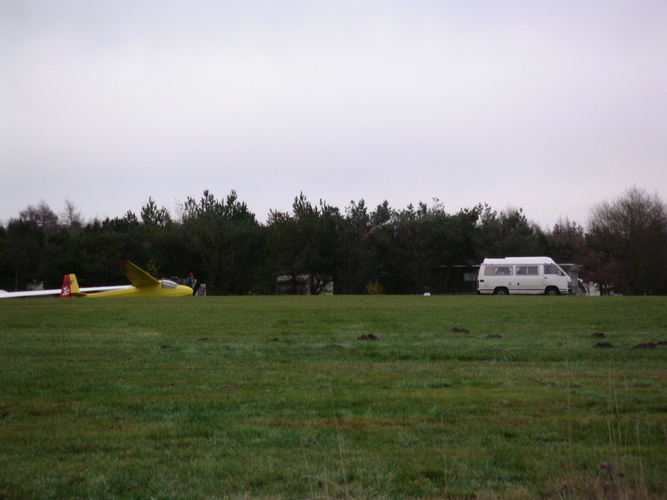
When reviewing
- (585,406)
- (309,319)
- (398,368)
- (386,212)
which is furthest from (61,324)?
(386,212)

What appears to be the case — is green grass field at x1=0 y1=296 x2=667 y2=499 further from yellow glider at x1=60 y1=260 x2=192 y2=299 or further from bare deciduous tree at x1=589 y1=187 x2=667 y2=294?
bare deciduous tree at x1=589 y1=187 x2=667 y2=294

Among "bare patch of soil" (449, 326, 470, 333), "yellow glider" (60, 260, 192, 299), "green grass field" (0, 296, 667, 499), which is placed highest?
"yellow glider" (60, 260, 192, 299)

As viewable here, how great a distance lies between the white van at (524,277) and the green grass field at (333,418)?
96.7 ft

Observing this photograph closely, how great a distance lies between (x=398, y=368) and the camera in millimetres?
9094

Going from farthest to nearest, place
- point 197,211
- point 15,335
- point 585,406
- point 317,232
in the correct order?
point 317,232 < point 197,211 < point 15,335 < point 585,406

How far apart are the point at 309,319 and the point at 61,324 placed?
6.05 meters

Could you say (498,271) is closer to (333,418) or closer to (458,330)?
(458,330)

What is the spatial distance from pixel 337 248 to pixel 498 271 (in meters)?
23.3

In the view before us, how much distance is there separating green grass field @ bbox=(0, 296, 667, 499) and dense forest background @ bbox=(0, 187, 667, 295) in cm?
4280

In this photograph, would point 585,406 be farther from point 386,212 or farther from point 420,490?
point 386,212

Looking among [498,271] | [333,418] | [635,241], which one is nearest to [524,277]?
[498,271]

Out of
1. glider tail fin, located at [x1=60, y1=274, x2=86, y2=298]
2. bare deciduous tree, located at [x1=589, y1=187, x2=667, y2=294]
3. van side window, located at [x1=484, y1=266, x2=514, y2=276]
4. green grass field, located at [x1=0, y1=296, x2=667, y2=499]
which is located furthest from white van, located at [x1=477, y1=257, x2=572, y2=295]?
green grass field, located at [x1=0, y1=296, x2=667, y2=499]

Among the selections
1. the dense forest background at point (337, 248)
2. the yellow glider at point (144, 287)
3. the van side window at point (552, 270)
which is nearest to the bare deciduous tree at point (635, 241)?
the dense forest background at point (337, 248)

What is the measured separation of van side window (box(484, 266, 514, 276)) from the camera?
4206cm
